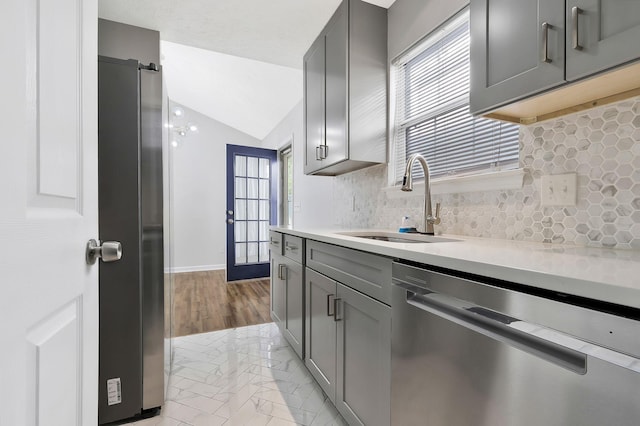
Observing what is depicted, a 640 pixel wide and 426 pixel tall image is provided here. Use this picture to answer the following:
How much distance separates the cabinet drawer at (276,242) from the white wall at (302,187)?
0.53 metres

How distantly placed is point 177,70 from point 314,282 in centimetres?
384

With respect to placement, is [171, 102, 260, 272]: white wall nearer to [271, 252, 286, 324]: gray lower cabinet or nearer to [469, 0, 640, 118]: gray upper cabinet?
[271, 252, 286, 324]: gray lower cabinet

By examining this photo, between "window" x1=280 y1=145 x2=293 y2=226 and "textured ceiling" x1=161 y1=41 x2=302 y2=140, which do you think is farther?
"window" x1=280 y1=145 x2=293 y2=226

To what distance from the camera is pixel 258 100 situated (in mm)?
4324

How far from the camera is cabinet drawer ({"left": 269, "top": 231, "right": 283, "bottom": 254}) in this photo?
2419 mm

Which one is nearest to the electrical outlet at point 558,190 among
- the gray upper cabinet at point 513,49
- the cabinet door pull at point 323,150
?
the gray upper cabinet at point 513,49

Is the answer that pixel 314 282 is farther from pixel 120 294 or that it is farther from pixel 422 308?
pixel 120 294

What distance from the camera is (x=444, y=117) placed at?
1.72 m

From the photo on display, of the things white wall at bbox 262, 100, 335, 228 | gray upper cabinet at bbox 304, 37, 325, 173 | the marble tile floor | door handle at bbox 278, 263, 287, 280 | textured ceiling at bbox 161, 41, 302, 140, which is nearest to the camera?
the marble tile floor

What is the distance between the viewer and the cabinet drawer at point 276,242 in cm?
242

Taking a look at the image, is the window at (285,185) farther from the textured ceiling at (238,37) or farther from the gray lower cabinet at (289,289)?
the gray lower cabinet at (289,289)

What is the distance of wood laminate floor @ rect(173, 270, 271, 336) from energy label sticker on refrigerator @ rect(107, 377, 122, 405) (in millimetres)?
1184

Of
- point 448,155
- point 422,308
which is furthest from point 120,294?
point 448,155

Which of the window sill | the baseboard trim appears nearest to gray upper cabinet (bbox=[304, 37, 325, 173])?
the window sill
